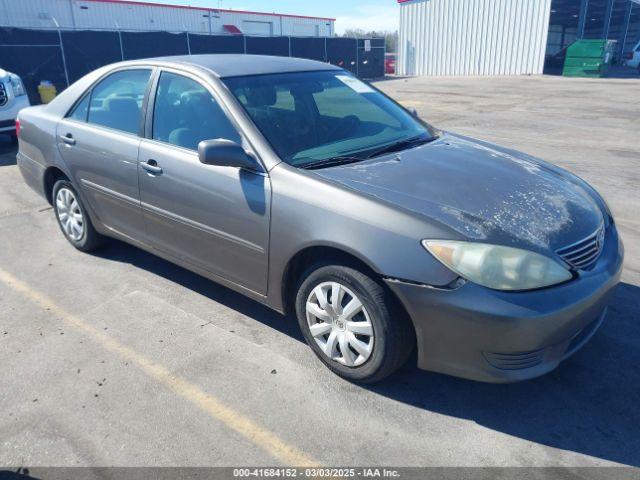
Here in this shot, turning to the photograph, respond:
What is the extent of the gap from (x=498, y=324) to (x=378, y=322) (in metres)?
0.59

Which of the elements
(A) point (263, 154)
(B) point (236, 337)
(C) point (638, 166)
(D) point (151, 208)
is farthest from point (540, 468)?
(C) point (638, 166)

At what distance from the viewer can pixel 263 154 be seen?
310 centimetres

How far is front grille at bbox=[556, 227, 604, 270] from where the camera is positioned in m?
2.64

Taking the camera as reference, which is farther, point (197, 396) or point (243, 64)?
point (243, 64)

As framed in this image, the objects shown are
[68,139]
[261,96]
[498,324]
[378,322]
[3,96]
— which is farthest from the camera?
[3,96]

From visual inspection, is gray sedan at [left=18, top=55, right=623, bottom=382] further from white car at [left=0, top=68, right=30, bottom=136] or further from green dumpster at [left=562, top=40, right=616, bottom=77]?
green dumpster at [left=562, top=40, right=616, bottom=77]

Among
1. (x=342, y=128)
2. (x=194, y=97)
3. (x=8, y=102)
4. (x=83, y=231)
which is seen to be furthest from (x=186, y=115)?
(x=8, y=102)

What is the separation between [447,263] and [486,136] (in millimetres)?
8657

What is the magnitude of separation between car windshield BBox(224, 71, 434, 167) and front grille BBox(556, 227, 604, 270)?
4.24 feet

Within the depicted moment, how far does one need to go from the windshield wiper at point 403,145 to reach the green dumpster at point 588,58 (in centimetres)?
2801

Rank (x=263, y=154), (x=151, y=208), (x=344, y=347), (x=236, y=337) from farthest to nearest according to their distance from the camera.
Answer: (x=151, y=208)
(x=236, y=337)
(x=263, y=154)
(x=344, y=347)

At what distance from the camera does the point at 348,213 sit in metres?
2.71

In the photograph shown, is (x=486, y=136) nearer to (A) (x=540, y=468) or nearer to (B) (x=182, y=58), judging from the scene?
(B) (x=182, y=58)

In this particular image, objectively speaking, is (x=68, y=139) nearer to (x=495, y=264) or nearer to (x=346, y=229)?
(x=346, y=229)
